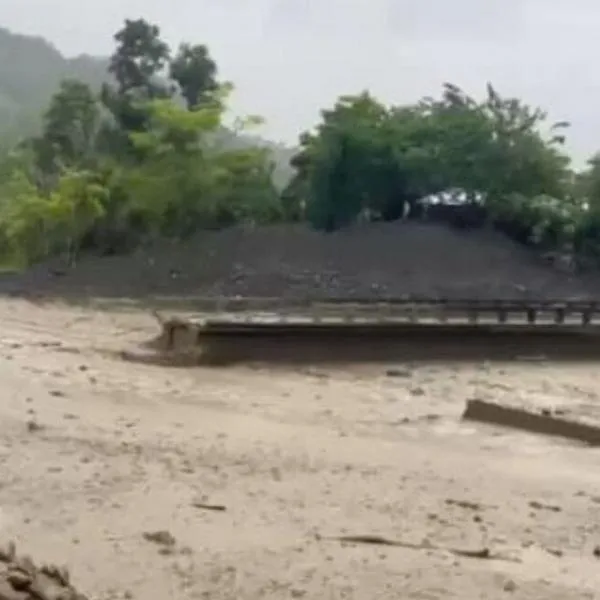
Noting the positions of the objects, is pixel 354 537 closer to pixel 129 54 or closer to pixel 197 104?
pixel 197 104

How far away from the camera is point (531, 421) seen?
1315 centimetres

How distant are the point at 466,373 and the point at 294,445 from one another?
26.0 ft

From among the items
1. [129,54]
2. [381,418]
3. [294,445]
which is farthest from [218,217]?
[294,445]

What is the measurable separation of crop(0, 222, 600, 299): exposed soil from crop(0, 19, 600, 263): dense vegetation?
978mm

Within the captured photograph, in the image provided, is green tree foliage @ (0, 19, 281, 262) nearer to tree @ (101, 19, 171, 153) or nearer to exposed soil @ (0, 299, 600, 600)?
tree @ (101, 19, 171, 153)

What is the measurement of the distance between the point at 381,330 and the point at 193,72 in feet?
64.7

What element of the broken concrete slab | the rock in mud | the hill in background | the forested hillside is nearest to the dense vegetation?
the broken concrete slab

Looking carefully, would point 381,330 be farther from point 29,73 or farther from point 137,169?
point 29,73

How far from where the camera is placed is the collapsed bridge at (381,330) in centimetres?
1953

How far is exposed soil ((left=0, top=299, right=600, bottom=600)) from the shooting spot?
7039 millimetres

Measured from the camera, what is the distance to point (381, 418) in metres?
14.1

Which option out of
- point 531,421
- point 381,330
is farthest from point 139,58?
point 531,421

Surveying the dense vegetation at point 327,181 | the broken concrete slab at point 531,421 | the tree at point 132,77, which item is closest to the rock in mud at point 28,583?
the broken concrete slab at point 531,421

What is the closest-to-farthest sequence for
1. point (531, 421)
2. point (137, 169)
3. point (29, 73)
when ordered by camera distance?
point (531, 421) → point (137, 169) → point (29, 73)
